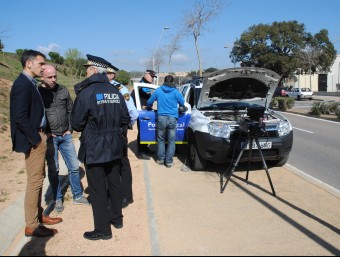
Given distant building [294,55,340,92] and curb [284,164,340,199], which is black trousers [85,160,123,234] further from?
distant building [294,55,340,92]

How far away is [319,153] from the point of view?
9188 millimetres

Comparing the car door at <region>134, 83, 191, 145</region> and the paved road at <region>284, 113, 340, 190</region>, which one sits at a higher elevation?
the car door at <region>134, 83, 191, 145</region>

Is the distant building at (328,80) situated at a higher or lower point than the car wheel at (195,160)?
higher

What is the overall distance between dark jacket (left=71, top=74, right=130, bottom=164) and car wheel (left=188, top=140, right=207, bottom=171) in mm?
3043

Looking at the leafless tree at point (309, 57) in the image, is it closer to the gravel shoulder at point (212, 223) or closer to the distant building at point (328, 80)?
the distant building at point (328, 80)

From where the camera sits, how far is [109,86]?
4.23 meters

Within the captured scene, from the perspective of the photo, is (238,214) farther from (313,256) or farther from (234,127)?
(234,127)

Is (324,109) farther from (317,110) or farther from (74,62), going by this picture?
(74,62)

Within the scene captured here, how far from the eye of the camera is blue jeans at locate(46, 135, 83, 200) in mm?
4906

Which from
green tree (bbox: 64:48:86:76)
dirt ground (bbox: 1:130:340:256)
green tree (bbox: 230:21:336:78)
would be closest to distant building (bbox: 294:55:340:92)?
green tree (bbox: 230:21:336:78)

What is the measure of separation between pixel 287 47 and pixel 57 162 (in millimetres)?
50757

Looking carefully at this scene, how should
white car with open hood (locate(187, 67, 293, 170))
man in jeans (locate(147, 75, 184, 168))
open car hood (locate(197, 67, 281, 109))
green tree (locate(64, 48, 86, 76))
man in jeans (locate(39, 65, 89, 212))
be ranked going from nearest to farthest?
1. man in jeans (locate(39, 65, 89, 212))
2. white car with open hood (locate(187, 67, 293, 170))
3. open car hood (locate(197, 67, 281, 109))
4. man in jeans (locate(147, 75, 184, 168))
5. green tree (locate(64, 48, 86, 76))

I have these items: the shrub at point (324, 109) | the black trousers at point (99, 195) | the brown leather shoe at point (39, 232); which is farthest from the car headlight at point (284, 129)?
the shrub at point (324, 109)

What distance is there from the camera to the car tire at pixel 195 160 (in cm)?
700
